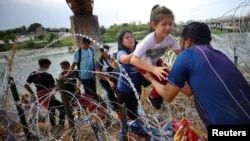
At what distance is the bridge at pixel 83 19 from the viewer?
2412cm

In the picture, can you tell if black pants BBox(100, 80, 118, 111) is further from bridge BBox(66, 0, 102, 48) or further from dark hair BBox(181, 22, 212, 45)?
bridge BBox(66, 0, 102, 48)

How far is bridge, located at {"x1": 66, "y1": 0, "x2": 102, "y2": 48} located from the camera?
79.2 ft

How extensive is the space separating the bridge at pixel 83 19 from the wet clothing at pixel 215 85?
22968 millimetres

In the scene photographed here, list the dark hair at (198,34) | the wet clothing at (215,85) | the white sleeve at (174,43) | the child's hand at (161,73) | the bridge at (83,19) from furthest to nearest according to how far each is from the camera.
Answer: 1. the bridge at (83,19)
2. the white sleeve at (174,43)
3. the child's hand at (161,73)
4. the dark hair at (198,34)
5. the wet clothing at (215,85)

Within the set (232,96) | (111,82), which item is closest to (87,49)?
(111,82)

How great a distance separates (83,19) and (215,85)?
79.7 feet

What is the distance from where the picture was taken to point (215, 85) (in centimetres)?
142

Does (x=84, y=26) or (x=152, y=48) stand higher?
(x=84, y=26)

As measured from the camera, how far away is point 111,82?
4660 millimetres

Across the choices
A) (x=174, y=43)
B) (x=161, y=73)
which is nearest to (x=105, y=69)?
(x=174, y=43)

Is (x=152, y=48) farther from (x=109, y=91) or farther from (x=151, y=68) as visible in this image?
(x=109, y=91)

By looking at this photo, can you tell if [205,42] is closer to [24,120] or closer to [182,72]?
[182,72]

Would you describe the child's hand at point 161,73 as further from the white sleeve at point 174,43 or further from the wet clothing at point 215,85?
the white sleeve at point 174,43

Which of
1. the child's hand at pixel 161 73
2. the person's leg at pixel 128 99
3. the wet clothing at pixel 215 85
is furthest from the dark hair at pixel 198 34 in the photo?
the person's leg at pixel 128 99
